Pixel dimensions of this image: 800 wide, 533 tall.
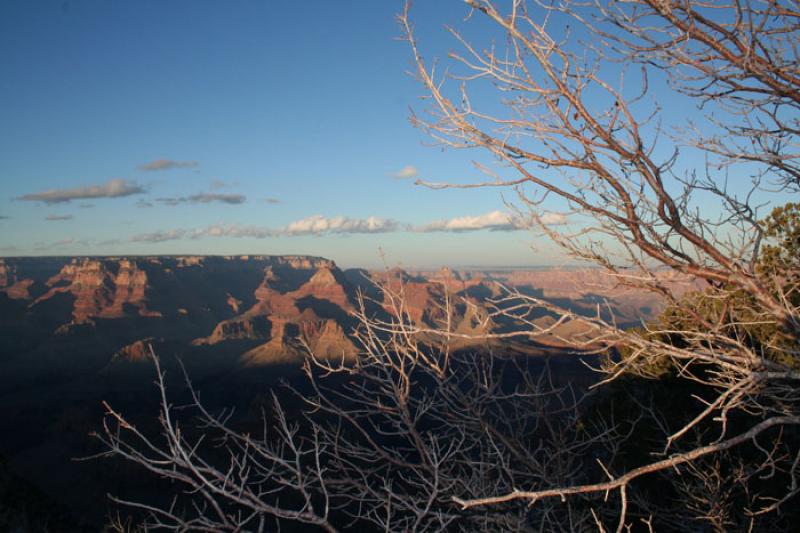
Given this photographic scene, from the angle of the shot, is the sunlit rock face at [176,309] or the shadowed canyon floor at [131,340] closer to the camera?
the shadowed canyon floor at [131,340]

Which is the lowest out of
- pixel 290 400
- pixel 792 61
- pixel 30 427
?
pixel 30 427

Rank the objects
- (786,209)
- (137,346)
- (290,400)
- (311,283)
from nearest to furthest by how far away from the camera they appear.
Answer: (786,209) → (290,400) → (137,346) → (311,283)

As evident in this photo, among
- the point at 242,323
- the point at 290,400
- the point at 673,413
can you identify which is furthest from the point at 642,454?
the point at 242,323

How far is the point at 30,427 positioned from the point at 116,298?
8395cm

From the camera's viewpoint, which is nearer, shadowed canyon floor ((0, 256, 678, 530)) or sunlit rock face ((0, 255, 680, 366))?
shadowed canyon floor ((0, 256, 678, 530))

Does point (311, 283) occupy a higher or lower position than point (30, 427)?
higher

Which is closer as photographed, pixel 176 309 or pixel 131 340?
pixel 131 340

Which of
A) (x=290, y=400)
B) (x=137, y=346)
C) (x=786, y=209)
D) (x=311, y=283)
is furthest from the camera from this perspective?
(x=311, y=283)

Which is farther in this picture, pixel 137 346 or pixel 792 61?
pixel 137 346

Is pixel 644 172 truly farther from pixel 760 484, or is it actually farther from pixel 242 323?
pixel 242 323

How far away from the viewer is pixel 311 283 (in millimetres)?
166000

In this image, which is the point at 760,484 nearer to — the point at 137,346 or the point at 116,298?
the point at 137,346

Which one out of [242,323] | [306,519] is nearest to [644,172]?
[306,519]

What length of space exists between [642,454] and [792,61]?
1050cm
